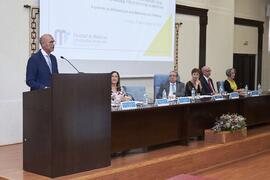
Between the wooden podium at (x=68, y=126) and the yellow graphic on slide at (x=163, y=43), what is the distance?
324 cm

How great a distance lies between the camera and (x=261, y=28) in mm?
10125

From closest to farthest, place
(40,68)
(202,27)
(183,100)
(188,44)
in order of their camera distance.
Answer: (40,68), (183,100), (188,44), (202,27)

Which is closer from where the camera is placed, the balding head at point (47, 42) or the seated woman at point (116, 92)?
the balding head at point (47, 42)

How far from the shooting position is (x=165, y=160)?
393 centimetres

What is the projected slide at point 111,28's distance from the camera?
518cm

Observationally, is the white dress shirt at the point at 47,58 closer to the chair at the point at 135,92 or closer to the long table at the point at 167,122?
the long table at the point at 167,122

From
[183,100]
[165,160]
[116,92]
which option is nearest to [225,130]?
[183,100]

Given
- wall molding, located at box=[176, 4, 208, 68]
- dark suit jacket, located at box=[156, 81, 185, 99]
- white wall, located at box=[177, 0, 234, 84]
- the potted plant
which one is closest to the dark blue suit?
dark suit jacket, located at box=[156, 81, 185, 99]

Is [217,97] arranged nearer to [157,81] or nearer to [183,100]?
[183,100]

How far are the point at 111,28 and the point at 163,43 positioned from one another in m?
1.23

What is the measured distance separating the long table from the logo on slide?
1661mm

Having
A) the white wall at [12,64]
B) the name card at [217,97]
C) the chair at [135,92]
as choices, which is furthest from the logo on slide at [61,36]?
the name card at [217,97]

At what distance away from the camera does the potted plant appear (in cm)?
483

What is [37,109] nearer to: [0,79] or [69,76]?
[69,76]
